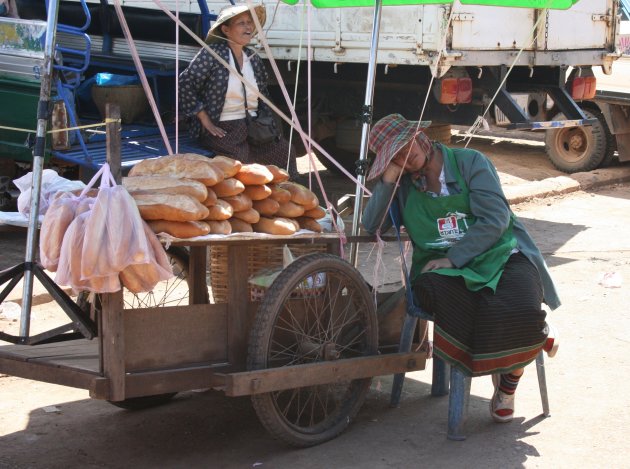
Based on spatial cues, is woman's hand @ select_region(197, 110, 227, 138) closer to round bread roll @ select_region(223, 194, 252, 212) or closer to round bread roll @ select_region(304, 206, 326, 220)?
round bread roll @ select_region(304, 206, 326, 220)

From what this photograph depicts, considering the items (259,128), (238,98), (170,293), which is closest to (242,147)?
(259,128)

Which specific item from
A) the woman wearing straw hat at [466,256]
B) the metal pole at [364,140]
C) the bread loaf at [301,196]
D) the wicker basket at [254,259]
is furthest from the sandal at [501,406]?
the bread loaf at [301,196]

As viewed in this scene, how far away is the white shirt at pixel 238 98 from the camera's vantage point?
6203 millimetres

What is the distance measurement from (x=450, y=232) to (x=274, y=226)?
0.75 metres

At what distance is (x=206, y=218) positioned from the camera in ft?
12.2

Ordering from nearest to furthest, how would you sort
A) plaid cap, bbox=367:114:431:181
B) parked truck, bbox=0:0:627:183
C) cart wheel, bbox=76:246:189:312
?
1. plaid cap, bbox=367:114:431:181
2. cart wheel, bbox=76:246:189:312
3. parked truck, bbox=0:0:627:183

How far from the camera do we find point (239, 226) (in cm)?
383

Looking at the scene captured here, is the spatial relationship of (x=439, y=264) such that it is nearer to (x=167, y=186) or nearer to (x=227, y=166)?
(x=227, y=166)

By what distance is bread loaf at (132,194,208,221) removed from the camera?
353cm

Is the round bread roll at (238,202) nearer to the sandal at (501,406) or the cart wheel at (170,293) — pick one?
the cart wheel at (170,293)

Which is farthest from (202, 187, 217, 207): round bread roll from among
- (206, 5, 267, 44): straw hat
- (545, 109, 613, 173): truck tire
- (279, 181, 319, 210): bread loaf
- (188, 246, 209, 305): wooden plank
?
(545, 109, 613, 173): truck tire

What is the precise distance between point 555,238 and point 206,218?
496 centimetres

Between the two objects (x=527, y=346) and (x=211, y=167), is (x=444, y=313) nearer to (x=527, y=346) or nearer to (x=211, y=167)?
(x=527, y=346)

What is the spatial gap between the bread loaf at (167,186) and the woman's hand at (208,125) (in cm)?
239
